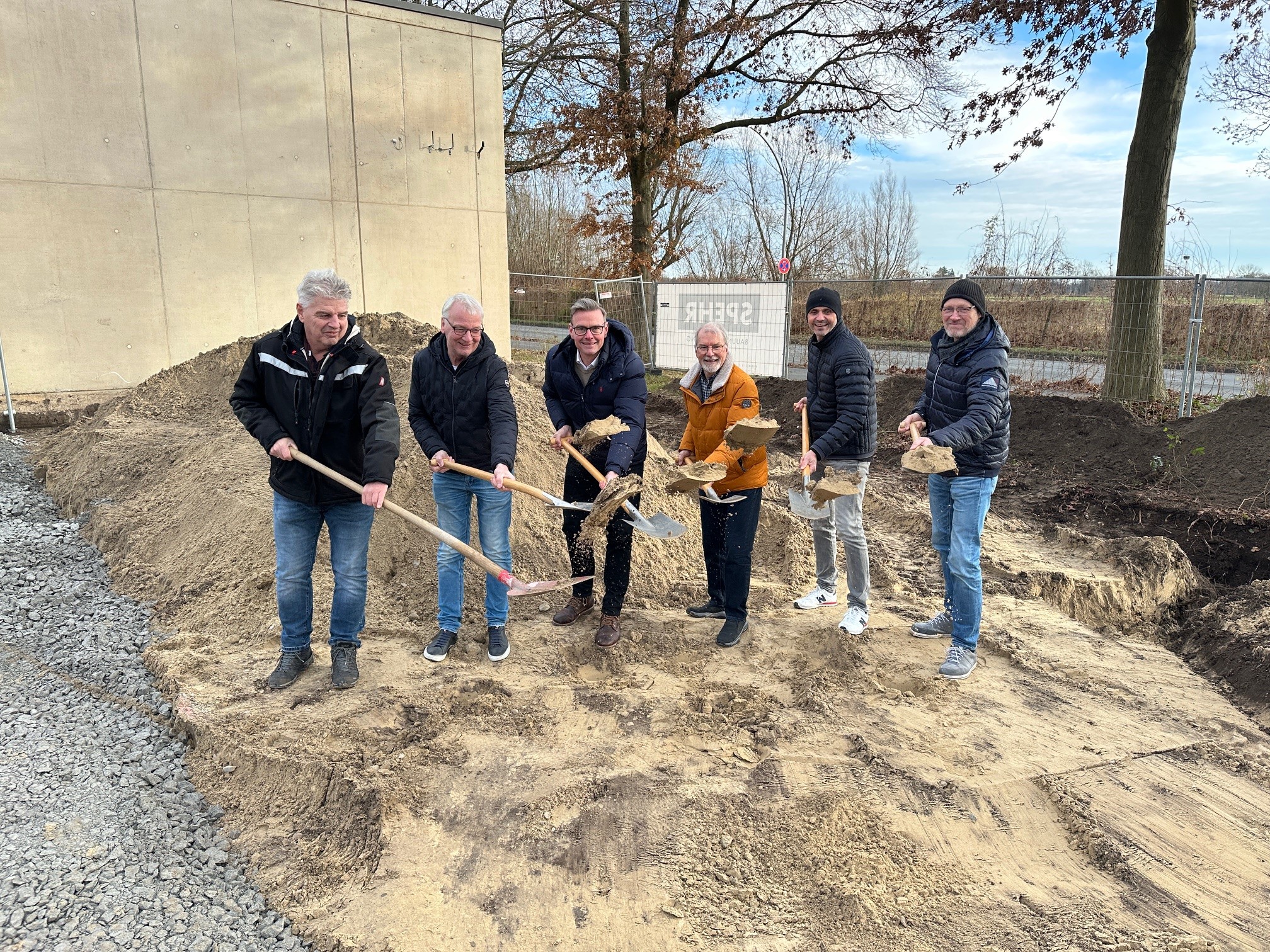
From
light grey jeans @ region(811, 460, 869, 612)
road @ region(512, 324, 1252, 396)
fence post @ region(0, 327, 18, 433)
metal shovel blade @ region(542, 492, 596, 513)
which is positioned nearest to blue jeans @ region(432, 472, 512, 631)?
metal shovel blade @ region(542, 492, 596, 513)

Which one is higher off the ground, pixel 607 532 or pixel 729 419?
pixel 729 419

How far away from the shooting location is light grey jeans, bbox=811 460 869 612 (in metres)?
4.41

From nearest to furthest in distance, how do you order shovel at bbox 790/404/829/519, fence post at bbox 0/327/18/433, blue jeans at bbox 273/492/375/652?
blue jeans at bbox 273/492/375/652 < shovel at bbox 790/404/829/519 < fence post at bbox 0/327/18/433

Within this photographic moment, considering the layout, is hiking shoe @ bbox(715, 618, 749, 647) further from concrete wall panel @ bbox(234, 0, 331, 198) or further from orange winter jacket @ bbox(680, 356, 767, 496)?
concrete wall panel @ bbox(234, 0, 331, 198)

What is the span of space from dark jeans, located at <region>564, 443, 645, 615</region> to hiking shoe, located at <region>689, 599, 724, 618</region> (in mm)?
552

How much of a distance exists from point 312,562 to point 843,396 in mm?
2873

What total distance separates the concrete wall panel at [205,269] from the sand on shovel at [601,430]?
319 inches

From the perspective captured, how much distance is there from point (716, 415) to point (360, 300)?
28.2 feet

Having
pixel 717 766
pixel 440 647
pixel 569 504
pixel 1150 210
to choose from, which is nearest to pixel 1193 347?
pixel 1150 210

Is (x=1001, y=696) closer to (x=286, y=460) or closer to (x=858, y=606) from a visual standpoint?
(x=858, y=606)

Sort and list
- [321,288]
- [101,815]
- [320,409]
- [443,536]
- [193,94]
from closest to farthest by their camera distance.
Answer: [101,815]
[321,288]
[320,409]
[443,536]
[193,94]

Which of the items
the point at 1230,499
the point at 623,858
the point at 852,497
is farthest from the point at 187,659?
the point at 1230,499

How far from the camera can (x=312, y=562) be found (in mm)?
3777

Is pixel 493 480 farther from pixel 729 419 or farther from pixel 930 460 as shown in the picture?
pixel 930 460
